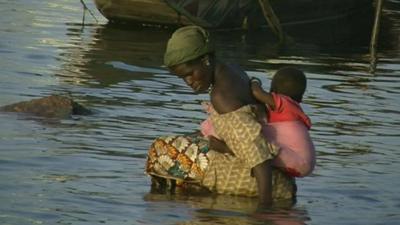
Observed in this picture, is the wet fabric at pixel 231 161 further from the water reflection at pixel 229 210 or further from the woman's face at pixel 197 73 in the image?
the woman's face at pixel 197 73

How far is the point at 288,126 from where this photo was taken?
271 inches

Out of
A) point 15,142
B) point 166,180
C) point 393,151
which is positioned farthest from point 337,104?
point 166,180

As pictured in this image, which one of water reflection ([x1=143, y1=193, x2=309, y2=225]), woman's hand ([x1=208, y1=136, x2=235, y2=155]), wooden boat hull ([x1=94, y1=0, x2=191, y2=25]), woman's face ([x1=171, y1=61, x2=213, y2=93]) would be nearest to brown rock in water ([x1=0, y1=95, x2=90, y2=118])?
water reflection ([x1=143, y1=193, x2=309, y2=225])

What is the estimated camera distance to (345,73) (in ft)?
48.9

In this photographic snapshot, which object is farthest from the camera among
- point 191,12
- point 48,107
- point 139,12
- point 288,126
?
point 139,12

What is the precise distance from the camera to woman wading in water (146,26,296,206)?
673cm

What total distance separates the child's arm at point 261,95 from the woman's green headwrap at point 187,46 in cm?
31

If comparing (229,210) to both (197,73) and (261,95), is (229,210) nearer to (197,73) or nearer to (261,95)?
(261,95)

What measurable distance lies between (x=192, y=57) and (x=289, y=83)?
61 centimetres

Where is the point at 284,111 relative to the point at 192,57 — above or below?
below

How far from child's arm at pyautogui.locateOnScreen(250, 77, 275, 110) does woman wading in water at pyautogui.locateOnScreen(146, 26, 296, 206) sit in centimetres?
3

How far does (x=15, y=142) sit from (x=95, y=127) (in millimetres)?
1120

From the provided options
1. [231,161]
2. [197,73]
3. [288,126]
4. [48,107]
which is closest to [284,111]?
[288,126]

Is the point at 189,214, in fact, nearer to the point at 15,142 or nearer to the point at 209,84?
the point at 209,84
